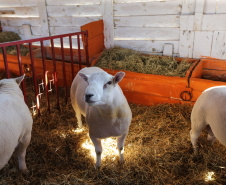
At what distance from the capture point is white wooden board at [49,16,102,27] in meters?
5.52

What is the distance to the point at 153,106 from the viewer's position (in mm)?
3957

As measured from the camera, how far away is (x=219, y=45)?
14.0 feet

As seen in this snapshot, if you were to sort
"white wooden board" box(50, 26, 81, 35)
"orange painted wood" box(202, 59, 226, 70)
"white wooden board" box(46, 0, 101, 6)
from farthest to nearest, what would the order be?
1. "white wooden board" box(50, 26, 81, 35)
2. "white wooden board" box(46, 0, 101, 6)
3. "orange painted wood" box(202, 59, 226, 70)

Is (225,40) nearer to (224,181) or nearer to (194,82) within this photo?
(194,82)

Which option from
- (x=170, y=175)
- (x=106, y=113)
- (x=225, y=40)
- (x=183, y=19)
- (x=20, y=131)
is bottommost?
(x=170, y=175)

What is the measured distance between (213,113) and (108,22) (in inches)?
144

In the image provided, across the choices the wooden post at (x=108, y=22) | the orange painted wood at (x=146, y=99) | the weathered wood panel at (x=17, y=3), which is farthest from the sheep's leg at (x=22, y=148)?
the weathered wood panel at (x=17, y=3)

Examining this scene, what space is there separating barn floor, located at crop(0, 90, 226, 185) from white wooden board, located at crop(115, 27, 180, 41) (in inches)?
73.0

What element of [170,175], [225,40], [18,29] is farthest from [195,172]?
[18,29]

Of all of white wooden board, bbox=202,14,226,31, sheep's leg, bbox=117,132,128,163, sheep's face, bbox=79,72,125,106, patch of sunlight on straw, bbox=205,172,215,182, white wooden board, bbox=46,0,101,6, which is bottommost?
patch of sunlight on straw, bbox=205,172,215,182

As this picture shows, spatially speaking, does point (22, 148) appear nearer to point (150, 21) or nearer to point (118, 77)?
point (118, 77)

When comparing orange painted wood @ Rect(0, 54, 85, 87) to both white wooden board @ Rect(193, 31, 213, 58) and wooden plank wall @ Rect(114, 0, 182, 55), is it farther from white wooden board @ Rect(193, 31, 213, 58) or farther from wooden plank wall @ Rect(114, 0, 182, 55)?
white wooden board @ Rect(193, 31, 213, 58)

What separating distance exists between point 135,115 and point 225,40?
91.4 inches

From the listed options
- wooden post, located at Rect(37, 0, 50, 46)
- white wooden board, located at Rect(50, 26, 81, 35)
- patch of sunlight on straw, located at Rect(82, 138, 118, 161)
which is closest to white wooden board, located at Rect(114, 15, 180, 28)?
white wooden board, located at Rect(50, 26, 81, 35)
